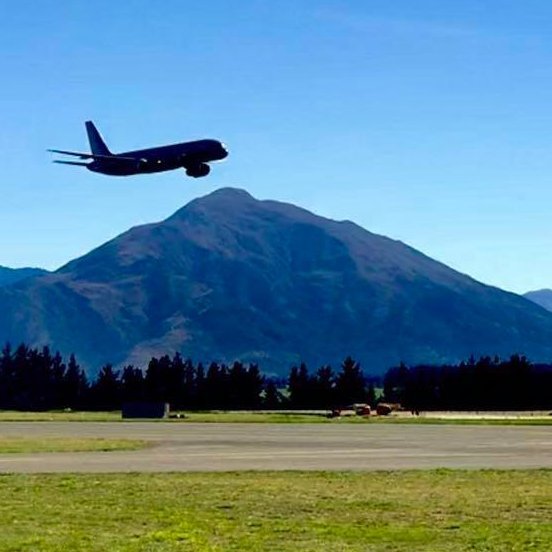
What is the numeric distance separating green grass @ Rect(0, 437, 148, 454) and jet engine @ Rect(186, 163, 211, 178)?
20958 mm

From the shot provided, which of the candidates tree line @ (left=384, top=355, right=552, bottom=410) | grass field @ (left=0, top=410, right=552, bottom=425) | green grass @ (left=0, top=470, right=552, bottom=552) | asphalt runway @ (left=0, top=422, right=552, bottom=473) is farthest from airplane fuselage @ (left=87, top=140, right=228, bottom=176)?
tree line @ (left=384, top=355, right=552, bottom=410)

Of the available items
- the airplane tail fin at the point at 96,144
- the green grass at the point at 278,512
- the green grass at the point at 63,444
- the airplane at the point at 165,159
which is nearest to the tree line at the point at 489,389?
the airplane tail fin at the point at 96,144

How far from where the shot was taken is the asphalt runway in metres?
46.2

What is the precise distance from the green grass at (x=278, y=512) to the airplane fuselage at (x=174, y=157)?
45.7 meters

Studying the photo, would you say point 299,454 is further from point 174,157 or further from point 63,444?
point 174,157

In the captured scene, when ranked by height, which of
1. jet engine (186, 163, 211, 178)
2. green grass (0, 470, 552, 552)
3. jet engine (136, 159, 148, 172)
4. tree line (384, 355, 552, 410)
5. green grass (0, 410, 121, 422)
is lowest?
green grass (0, 470, 552, 552)

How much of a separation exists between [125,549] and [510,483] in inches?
708

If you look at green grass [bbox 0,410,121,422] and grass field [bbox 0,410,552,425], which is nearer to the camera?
grass field [bbox 0,410,552,425]

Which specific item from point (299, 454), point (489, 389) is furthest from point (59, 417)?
point (299, 454)

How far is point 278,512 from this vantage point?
29.6 meters

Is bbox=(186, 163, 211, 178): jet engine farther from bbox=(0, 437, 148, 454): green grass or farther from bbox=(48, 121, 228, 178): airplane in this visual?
bbox=(0, 437, 148, 454): green grass

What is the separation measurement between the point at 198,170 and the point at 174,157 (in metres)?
2.49

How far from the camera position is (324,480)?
1526 inches

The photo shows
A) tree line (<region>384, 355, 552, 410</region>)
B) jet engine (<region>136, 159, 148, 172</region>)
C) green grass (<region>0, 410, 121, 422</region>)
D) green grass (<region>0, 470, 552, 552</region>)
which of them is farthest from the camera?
tree line (<region>384, 355, 552, 410</region>)
